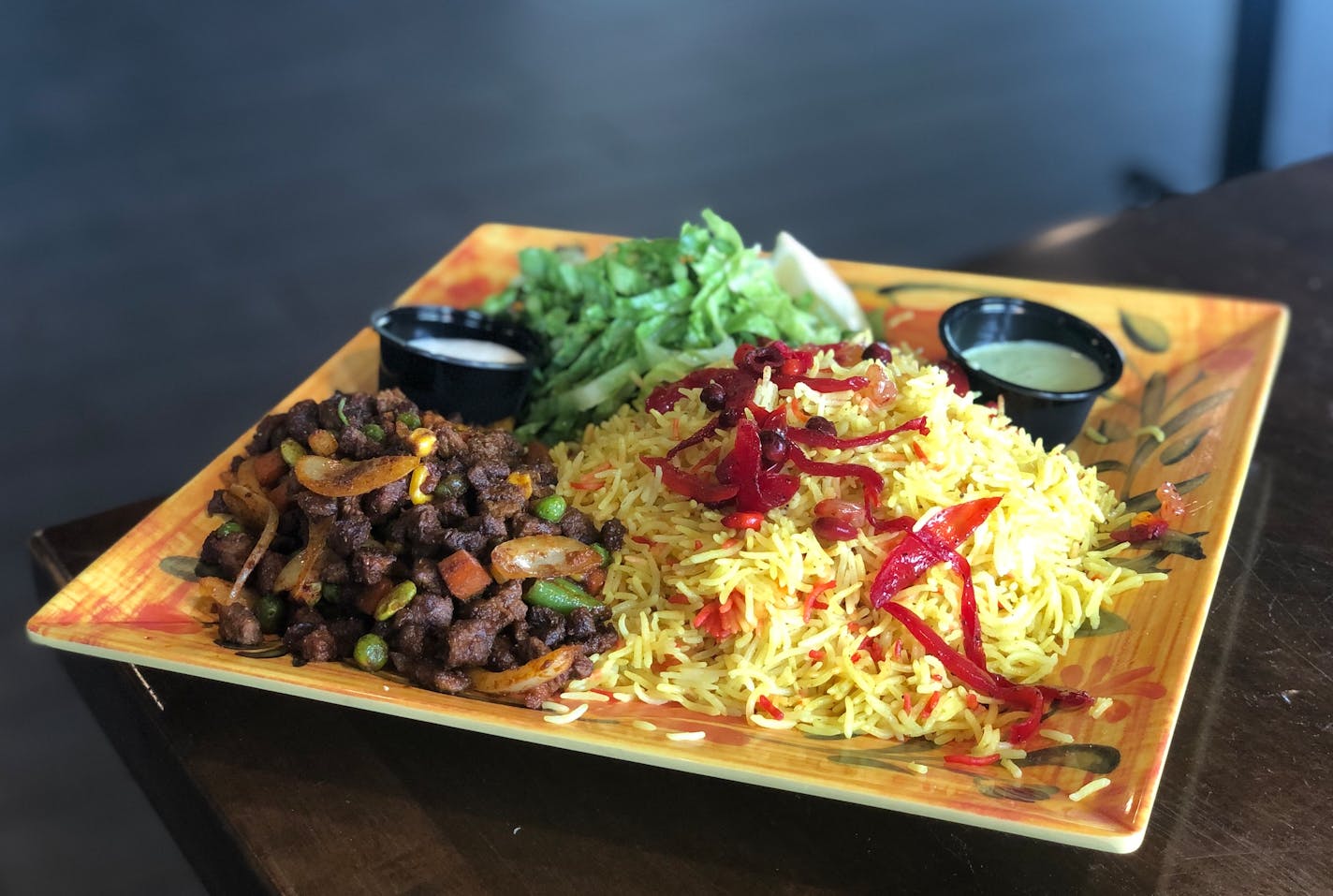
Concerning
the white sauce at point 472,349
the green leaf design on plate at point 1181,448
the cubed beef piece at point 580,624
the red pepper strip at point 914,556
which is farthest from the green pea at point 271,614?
the green leaf design on plate at point 1181,448

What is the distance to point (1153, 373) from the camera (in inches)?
155

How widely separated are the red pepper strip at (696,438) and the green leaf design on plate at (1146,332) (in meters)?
1.81

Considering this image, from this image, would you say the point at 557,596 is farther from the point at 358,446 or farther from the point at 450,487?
the point at 358,446

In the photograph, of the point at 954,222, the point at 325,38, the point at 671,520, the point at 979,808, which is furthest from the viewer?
the point at 954,222

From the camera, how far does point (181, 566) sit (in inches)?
119

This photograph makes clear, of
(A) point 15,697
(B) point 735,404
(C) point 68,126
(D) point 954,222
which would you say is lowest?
(A) point 15,697

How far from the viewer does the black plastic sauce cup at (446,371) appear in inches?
148

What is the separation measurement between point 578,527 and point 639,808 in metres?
0.77

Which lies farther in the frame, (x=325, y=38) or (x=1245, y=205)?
(x=325, y=38)

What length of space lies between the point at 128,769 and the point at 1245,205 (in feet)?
18.1

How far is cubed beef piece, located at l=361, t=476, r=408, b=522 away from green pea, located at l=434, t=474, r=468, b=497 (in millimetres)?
89

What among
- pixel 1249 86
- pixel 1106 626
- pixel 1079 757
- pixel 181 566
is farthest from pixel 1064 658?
pixel 1249 86

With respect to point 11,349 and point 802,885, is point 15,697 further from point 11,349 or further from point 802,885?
Answer: point 802,885

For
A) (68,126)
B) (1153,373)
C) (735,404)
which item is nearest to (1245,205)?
(1153,373)
